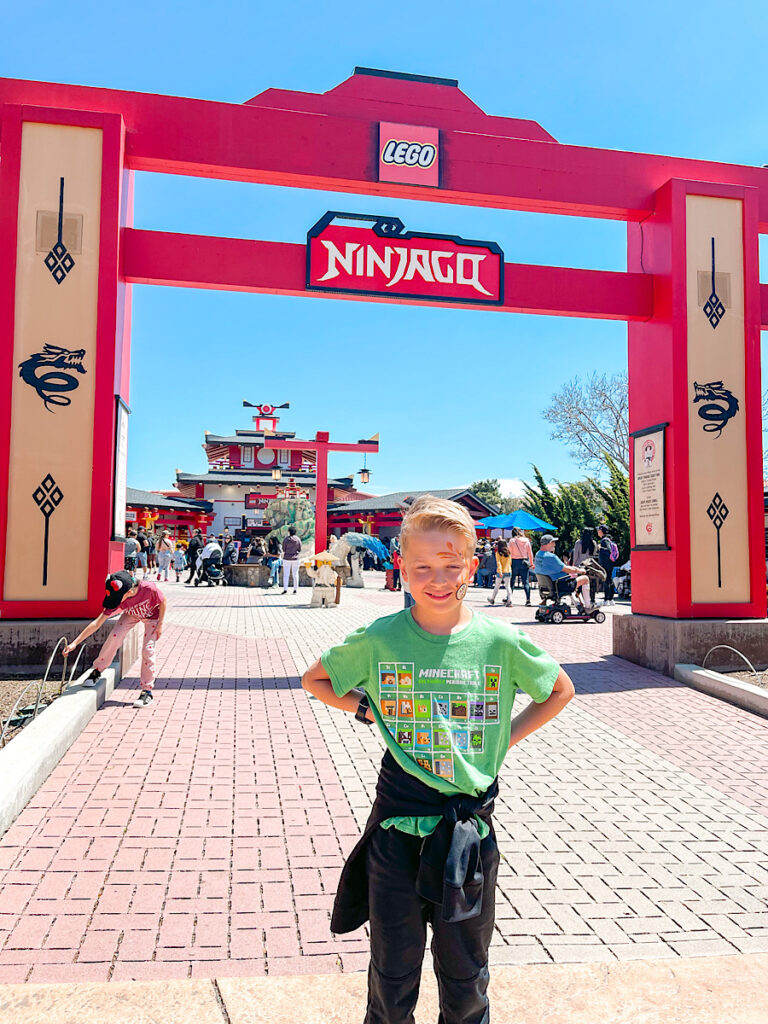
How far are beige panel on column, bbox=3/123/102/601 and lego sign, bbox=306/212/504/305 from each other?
2.47 meters

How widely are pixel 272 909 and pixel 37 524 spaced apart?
5336 millimetres

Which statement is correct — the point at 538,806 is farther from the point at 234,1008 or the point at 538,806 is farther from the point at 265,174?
the point at 265,174

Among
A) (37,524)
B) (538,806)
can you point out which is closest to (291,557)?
(37,524)

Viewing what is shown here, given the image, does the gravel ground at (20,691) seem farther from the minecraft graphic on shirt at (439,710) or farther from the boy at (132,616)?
the minecraft graphic on shirt at (439,710)

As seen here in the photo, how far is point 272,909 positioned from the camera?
2.85 meters

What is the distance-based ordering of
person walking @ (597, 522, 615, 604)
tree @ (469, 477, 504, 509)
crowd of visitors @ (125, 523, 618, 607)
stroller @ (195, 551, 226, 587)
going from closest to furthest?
crowd of visitors @ (125, 523, 618, 607) → person walking @ (597, 522, 615, 604) → stroller @ (195, 551, 226, 587) → tree @ (469, 477, 504, 509)

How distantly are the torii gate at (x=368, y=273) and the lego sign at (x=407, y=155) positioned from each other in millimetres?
25

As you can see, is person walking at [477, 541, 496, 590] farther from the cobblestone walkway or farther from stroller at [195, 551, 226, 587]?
the cobblestone walkway

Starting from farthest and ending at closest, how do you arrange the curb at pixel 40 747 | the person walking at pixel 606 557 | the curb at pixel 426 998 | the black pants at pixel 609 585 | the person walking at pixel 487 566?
the person walking at pixel 487 566 < the black pants at pixel 609 585 < the person walking at pixel 606 557 < the curb at pixel 40 747 < the curb at pixel 426 998

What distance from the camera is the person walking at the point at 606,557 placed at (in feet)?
54.3

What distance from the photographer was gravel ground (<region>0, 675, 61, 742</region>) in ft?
18.6

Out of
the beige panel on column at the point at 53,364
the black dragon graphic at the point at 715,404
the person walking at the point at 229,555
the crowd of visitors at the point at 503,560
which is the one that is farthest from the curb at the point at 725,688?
the person walking at the point at 229,555

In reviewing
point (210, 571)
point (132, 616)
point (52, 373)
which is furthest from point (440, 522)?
point (210, 571)

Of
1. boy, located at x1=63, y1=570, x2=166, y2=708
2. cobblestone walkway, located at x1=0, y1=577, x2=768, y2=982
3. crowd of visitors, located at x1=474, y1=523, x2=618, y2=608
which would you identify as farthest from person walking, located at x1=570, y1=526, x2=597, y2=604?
boy, located at x1=63, y1=570, x2=166, y2=708
